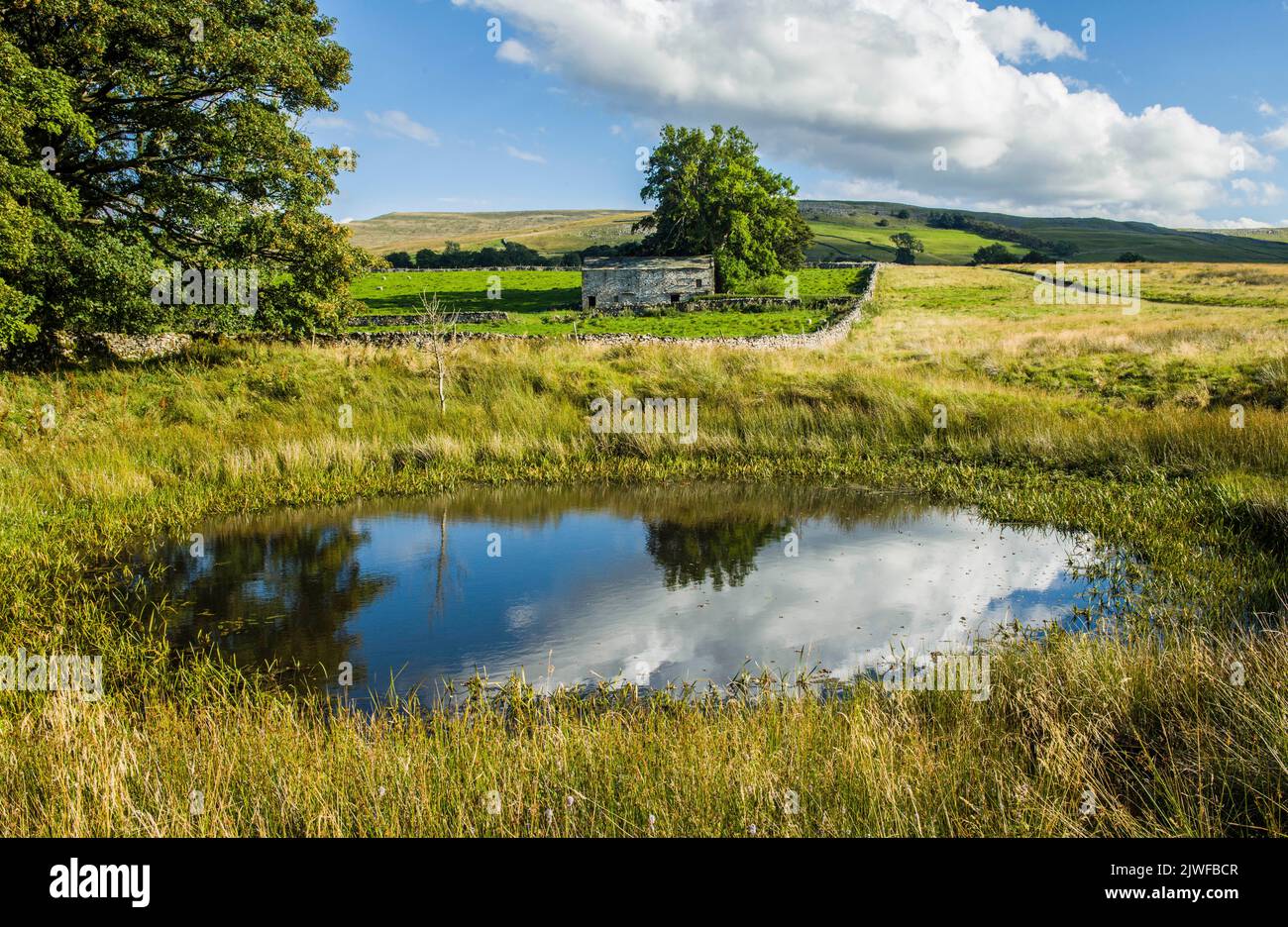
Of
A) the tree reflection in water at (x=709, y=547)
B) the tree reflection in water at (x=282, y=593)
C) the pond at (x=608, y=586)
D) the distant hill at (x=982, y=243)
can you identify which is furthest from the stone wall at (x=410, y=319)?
the distant hill at (x=982, y=243)

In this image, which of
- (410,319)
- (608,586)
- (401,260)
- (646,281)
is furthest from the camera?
(401,260)

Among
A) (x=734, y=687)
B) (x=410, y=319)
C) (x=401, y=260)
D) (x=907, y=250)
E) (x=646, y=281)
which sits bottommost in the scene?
(x=734, y=687)

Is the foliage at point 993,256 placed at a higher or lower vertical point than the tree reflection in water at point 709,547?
higher

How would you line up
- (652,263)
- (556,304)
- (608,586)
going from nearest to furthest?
(608,586)
(652,263)
(556,304)

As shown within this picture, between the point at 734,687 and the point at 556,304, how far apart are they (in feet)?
157

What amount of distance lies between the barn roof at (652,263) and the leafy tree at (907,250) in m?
65.1

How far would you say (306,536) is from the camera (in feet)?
40.6

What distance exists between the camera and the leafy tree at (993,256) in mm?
106062

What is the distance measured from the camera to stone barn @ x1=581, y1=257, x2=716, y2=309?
170 feet

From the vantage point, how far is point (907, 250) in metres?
111

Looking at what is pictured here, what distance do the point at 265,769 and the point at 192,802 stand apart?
0.44 meters

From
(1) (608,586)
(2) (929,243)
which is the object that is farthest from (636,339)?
(2) (929,243)

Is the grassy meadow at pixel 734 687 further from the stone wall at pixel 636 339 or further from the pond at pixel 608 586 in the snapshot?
the stone wall at pixel 636 339

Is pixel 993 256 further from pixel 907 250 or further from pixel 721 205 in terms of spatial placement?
pixel 721 205
